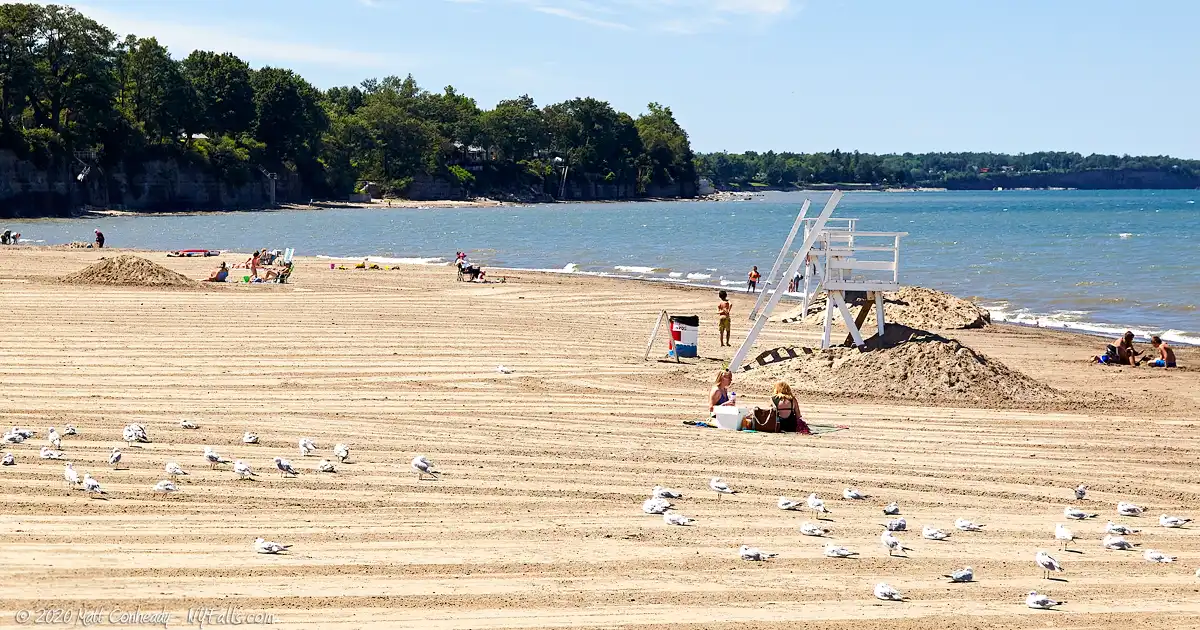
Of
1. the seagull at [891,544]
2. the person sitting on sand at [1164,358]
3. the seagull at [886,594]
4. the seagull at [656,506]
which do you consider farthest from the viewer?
the person sitting on sand at [1164,358]

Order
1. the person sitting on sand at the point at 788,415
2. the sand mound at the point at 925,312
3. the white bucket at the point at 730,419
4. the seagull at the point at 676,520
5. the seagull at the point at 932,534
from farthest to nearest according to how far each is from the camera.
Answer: the sand mound at the point at 925,312 → the white bucket at the point at 730,419 → the person sitting on sand at the point at 788,415 → the seagull at the point at 676,520 → the seagull at the point at 932,534

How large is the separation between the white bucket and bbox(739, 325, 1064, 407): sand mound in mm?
3162

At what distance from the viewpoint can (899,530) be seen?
999 cm

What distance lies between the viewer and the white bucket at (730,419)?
14586 millimetres

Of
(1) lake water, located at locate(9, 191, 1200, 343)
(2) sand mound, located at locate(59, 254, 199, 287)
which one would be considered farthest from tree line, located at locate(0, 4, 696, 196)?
(2) sand mound, located at locate(59, 254, 199, 287)

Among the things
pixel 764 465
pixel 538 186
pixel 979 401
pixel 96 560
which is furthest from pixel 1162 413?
pixel 538 186

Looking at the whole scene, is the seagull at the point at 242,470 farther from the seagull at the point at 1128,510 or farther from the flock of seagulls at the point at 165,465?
the seagull at the point at 1128,510

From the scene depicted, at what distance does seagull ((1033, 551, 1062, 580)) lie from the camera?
8.77 metres

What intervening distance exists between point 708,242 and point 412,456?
60575 mm

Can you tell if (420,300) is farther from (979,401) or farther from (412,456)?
(412,456)

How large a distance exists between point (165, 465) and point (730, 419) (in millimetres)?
6062

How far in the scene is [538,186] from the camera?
188250 millimetres

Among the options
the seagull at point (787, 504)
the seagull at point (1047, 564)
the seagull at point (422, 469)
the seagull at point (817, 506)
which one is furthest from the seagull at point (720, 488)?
the seagull at point (1047, 564)

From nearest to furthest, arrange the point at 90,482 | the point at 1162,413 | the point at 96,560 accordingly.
→ the point at 96,560 → the point at 90,482 → the point at 1162,413
